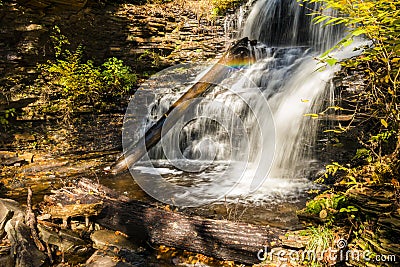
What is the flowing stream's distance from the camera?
5.30m

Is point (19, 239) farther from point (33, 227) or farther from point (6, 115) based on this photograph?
point (6, 115)

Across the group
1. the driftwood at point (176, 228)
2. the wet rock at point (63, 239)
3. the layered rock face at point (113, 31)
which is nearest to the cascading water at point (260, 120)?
the layered rock face at point (113, 31)

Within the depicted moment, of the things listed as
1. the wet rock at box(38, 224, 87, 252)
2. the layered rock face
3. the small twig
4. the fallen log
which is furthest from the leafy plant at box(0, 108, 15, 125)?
the wet rock at box(38, 224, 87, 252)

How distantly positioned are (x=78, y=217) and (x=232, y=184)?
292 centimetres

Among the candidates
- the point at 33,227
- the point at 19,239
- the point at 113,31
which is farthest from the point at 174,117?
the point at 19,239

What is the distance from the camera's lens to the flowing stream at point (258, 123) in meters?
5.30

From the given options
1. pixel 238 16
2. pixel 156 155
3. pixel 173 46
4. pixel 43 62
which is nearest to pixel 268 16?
pixel 238 16

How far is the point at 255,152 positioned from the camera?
6.55m

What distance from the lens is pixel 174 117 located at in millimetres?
7098

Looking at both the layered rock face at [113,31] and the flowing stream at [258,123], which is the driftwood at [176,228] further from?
the layered rock face at [113,31]

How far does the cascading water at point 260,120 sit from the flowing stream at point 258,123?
22 millimetres

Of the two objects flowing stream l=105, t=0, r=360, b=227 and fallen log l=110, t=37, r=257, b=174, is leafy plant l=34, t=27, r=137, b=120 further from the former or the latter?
fallen log l=110, t=37, r=257, b=174

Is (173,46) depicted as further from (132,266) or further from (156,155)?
(132,266)

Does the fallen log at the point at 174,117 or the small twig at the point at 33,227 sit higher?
the fallen log at the point at 174,117
